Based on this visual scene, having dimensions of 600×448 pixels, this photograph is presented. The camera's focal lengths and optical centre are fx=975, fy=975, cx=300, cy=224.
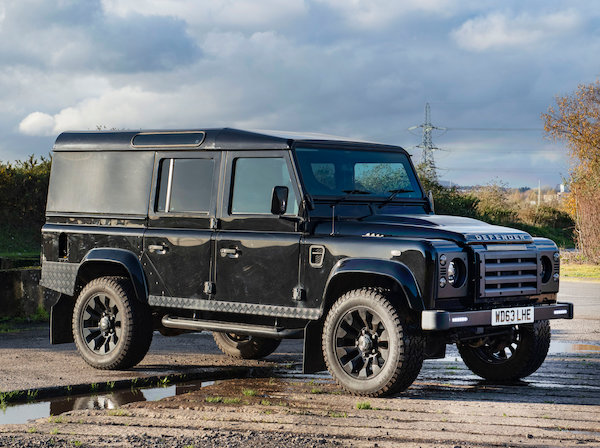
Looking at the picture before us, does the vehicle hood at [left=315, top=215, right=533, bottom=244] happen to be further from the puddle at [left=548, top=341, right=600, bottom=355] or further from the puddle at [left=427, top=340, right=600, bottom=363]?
the puddle at [left=548, top=341, right=600, bottom=355]

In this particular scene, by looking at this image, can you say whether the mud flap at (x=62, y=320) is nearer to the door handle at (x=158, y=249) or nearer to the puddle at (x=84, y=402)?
the door handle at (x=158, y=249)

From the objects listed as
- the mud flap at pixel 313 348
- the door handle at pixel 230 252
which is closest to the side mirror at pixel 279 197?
the door handle at pixel 230 252

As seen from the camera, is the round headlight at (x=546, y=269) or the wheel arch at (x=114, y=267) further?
the wheel arch at (x=114, y=267)

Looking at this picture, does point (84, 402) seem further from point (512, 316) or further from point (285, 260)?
point (512, 316)

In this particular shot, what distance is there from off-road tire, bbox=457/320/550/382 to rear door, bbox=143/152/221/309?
2.72 meters

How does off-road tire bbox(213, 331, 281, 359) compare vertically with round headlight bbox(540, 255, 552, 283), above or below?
below

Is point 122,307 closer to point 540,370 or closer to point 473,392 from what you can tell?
point 473,392

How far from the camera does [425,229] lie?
8484 millimetres

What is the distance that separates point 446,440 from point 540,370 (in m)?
3.98

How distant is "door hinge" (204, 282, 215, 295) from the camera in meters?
9.53

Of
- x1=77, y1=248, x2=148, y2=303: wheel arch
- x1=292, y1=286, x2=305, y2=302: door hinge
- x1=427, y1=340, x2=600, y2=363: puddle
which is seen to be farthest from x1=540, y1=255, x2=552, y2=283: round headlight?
x1=77, y1=248, x2=148, y2=303: wheel arch

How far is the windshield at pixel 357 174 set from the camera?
364 inches

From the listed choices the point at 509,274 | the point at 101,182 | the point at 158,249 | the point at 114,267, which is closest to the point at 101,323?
the point at 114,267

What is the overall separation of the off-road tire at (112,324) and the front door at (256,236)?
110cm
